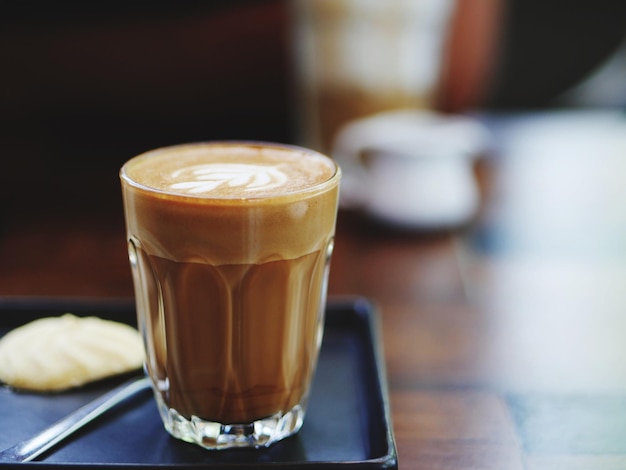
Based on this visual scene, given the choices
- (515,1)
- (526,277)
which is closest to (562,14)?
(515,1)

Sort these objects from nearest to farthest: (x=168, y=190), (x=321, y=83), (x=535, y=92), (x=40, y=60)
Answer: (x=168, y=190) < (x=321, y=83) < (x=40, y=60) < (x=535, y=92)

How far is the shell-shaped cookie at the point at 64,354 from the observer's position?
72 cm

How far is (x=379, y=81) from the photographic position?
1.41 m

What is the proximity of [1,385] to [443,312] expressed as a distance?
0.55 meters

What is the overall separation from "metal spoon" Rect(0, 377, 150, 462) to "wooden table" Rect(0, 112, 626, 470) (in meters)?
0.27

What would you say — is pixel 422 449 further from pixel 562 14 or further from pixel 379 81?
pixel 562 14

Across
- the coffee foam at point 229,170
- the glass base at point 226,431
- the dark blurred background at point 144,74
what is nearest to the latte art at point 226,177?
the coffee foam at point 229,170

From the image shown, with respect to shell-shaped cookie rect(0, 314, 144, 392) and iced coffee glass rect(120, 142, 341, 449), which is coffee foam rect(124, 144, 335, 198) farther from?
shell-shaped cookie rect(0, 314, 144, 392)

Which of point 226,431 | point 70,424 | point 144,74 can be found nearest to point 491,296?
point 226,431

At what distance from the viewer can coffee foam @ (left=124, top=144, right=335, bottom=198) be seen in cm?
62

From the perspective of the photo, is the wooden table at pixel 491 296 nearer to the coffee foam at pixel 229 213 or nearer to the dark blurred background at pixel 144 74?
the coffee foam at pixel 229 213

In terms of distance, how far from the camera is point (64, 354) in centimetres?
74

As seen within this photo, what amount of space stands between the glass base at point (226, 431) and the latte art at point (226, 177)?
0.70 ft

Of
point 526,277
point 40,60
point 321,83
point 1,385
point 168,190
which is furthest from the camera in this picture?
point 40,60
